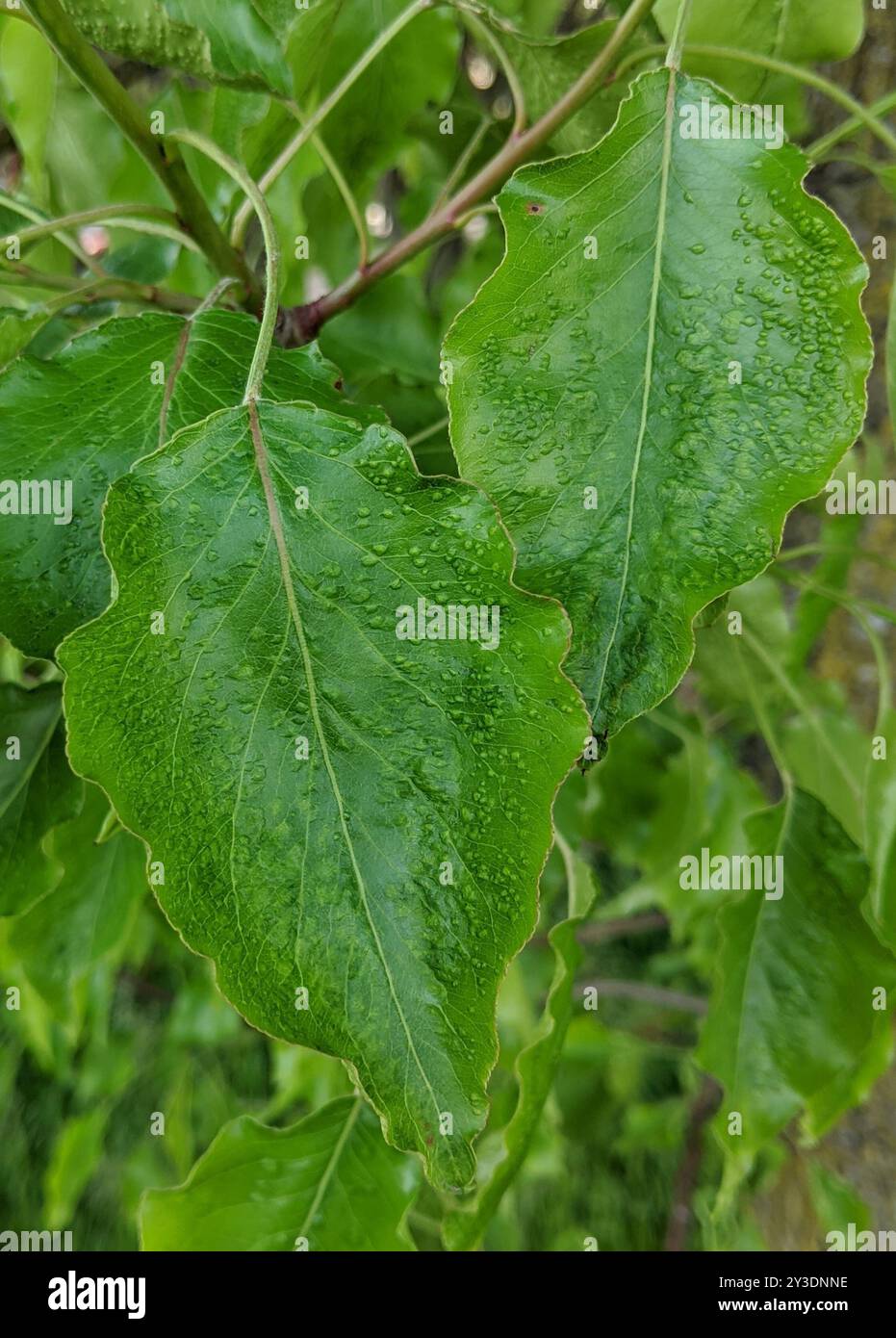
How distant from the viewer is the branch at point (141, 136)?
325mm

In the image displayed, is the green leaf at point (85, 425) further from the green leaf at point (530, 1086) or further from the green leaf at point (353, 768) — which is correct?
the green leaf at point (530, 1086)

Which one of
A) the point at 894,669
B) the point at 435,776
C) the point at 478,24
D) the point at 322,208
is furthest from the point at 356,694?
the point at 894,669

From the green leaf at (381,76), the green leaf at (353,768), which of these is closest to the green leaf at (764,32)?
the green leaf at (381,76)

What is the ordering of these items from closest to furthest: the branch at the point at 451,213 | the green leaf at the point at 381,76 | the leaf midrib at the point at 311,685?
the leaf midrib at the point at 311,685
the branch at the point at 451,213
the green leaf at the point at 381,76

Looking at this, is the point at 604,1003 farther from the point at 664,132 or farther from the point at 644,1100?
the point at 664,132

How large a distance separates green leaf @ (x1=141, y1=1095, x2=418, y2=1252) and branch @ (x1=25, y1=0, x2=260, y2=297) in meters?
0.37

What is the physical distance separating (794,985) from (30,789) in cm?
34

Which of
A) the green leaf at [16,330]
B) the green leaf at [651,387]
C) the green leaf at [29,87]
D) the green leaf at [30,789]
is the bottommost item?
the green leaf at [30,789]

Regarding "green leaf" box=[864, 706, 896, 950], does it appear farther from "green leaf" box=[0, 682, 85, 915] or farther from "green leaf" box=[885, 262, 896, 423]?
"green leaf" box=[0, 682, 85, 915]

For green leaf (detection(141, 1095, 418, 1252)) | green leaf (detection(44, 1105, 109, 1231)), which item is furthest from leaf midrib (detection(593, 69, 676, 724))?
green leaf (detection(44, 1105, 109, 1231))

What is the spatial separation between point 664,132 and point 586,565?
128 mm

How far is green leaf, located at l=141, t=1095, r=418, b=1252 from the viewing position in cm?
46

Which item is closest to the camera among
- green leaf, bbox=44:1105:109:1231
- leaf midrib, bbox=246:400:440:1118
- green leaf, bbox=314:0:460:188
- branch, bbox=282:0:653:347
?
leaf midrib, bbox=246:400:440:1118

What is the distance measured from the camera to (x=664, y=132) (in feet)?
0.97
